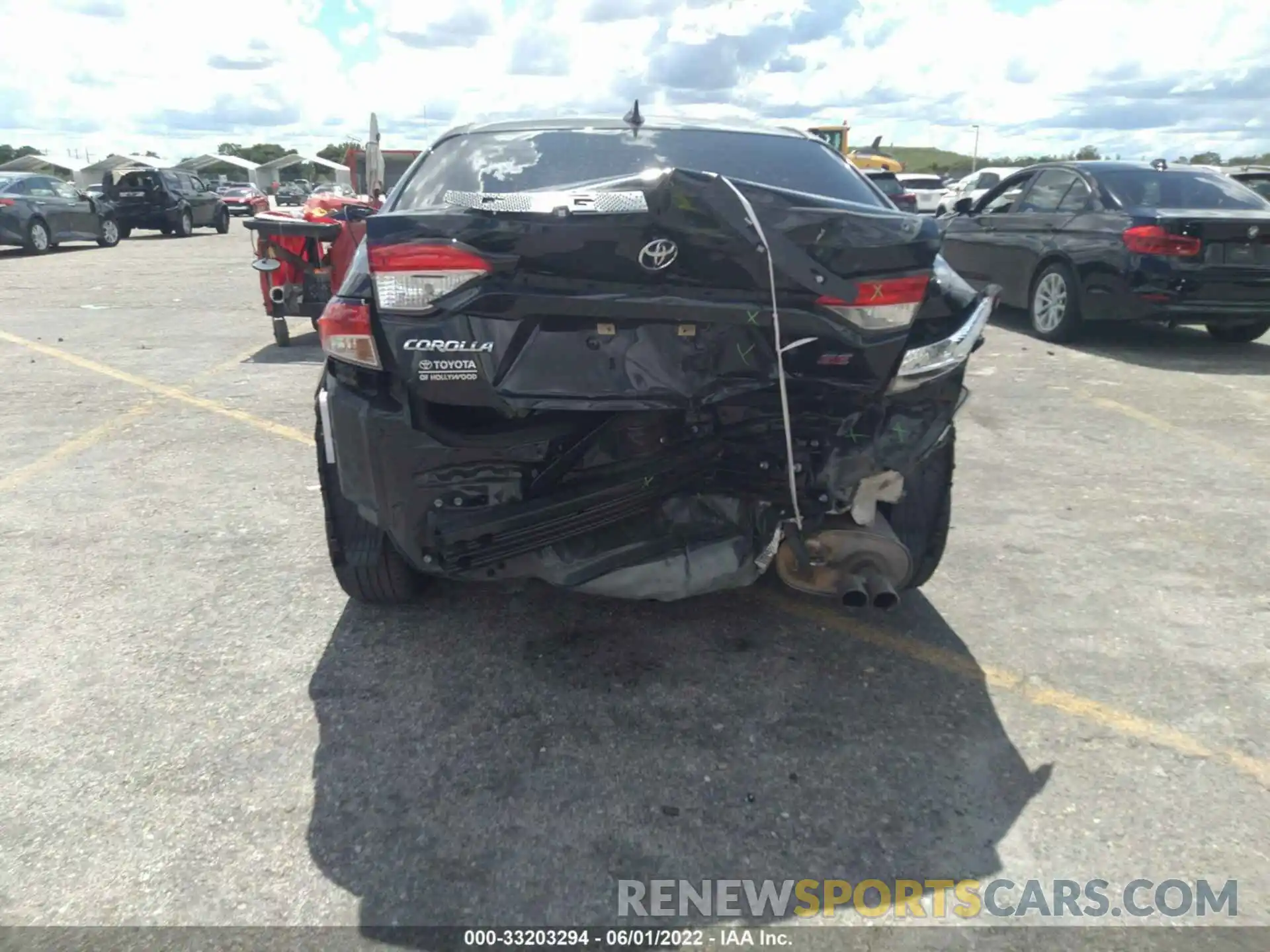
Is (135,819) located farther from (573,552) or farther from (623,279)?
(623,279)

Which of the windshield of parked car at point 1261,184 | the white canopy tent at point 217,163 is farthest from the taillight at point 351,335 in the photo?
the white canopy tent at point 217,163

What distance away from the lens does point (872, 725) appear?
3.05 m

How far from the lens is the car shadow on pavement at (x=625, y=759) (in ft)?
8.03

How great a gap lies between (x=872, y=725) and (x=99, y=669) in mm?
2536

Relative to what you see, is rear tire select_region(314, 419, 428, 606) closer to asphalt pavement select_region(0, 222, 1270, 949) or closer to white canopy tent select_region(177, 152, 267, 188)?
asphalt pavement select_region(0, 222, 1270, 949)

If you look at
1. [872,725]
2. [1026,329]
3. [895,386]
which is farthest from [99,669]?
[1026,329]

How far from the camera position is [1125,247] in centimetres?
813

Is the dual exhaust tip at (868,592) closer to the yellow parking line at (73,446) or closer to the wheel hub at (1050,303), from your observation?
the yellow parking line at (73,446)

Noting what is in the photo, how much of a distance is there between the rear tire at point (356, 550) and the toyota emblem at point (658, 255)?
1404 millimetres

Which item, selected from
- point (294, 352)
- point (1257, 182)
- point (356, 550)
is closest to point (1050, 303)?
point (1257, 182)

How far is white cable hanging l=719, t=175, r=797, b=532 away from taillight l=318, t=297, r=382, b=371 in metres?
1.08

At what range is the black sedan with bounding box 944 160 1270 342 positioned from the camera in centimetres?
787

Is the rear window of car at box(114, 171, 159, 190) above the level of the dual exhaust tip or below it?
above

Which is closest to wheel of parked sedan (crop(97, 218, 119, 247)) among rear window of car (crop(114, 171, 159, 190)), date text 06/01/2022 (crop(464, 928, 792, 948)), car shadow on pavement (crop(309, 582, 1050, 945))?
rear window of car (crop(114, 171, 159, 190))
